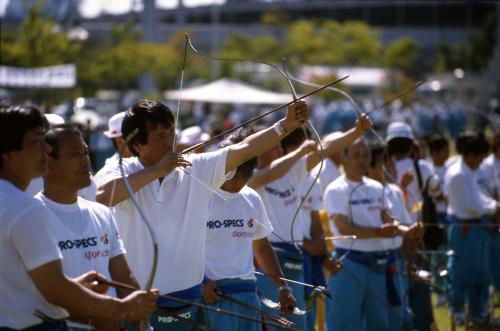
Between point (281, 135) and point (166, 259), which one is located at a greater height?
point (281, 135)

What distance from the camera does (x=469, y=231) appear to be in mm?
11164

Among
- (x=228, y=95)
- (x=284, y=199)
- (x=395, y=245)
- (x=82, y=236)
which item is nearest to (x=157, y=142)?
(x=82, y=236)

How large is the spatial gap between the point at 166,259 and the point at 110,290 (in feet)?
2.53

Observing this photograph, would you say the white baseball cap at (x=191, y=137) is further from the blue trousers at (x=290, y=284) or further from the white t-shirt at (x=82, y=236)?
the white t-shirt at (x=82, y=236)

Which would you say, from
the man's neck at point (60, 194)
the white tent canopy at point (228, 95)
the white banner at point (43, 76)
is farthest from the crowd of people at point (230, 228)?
the white banner at point (43, 76)

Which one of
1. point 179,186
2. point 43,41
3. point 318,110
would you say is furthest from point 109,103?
point 179,186

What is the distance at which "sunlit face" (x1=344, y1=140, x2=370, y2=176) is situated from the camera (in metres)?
8.44

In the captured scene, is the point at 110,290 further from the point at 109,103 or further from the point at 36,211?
the point at 109,103

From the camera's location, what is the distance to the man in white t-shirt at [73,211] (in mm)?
4500

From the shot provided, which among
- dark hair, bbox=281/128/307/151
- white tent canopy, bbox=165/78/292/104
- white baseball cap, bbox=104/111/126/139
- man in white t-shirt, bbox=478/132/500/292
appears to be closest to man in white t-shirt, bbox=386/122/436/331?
man in white t-shirt, bbox=478/132/500/292

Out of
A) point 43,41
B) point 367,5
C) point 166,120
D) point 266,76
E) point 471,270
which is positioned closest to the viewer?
point 166,120

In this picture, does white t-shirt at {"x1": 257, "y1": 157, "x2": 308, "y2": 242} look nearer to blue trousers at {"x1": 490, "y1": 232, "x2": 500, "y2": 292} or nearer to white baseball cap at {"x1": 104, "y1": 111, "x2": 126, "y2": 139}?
white baseball cap at {"x1": 104, "y1": 111, "x2": 126, "y2": 139}

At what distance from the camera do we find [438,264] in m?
9.71

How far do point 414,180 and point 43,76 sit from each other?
689 inches
